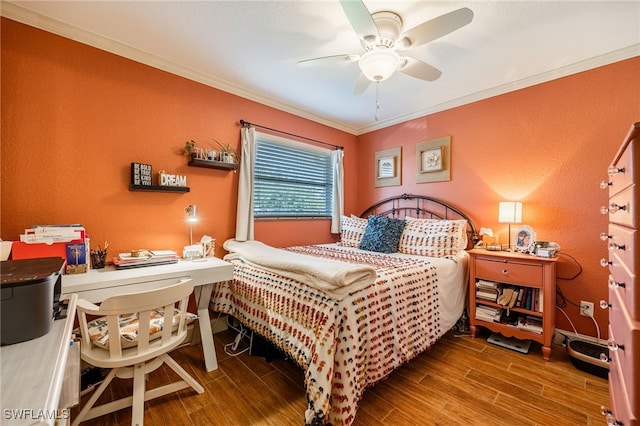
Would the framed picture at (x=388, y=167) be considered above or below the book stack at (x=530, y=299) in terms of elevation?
above

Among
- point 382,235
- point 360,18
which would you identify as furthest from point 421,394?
point 360,18

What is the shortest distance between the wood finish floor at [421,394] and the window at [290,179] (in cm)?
160

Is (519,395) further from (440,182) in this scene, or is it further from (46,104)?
(46,104)

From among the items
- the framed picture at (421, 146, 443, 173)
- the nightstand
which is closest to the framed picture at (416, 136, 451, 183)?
the framed picture at (421, 146, 443, 173)

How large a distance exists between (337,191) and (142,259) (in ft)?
7.83

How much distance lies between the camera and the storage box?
70cm

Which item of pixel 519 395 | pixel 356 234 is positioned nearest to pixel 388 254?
pixel 356 234

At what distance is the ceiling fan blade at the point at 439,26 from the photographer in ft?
4.26

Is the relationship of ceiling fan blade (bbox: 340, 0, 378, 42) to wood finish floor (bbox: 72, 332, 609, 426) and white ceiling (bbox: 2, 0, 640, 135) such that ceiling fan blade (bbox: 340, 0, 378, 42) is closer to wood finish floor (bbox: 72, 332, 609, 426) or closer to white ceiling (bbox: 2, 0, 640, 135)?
white ceiling (bbox: 2, 0, 640, 135)

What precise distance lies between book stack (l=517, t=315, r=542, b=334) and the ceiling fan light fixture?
7.37 ft

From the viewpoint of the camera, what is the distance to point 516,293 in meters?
2.20

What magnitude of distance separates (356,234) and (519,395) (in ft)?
6.47

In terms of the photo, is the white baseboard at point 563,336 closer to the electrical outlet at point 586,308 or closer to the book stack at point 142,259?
the electrical outlet at point 586,308

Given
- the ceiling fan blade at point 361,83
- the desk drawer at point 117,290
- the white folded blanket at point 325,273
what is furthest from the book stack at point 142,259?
the ceiling fan blade at point 361,83
